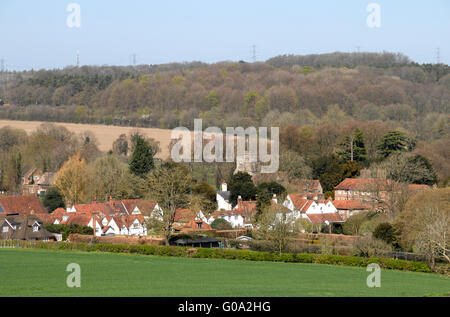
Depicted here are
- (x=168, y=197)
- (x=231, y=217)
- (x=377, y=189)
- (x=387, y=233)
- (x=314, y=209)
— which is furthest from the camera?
(x=314, y=209)

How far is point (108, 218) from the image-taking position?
201 ft

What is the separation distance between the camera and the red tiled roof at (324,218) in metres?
65.2

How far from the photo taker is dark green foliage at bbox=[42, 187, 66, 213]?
71250 mm

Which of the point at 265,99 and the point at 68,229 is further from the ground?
the point at 265,99

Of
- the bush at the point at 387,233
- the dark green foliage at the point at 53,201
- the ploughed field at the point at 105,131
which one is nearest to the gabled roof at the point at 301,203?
the bush at the point at 387,233

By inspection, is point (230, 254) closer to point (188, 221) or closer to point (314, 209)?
point (188, 221)

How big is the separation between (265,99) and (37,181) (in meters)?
56.1

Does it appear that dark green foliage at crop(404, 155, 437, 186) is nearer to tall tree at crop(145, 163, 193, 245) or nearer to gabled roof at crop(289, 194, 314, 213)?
gabled roof at crop(289, 194, 314, 213)

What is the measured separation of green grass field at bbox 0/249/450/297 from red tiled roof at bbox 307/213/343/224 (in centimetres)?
2401

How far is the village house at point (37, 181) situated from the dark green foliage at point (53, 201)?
13.1 m

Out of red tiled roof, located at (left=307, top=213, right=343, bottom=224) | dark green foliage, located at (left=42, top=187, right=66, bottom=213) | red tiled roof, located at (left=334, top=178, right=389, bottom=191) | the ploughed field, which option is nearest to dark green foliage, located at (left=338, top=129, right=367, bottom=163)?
red tiled roof, located at (left=334, top=178, right=389, bottom=191)
